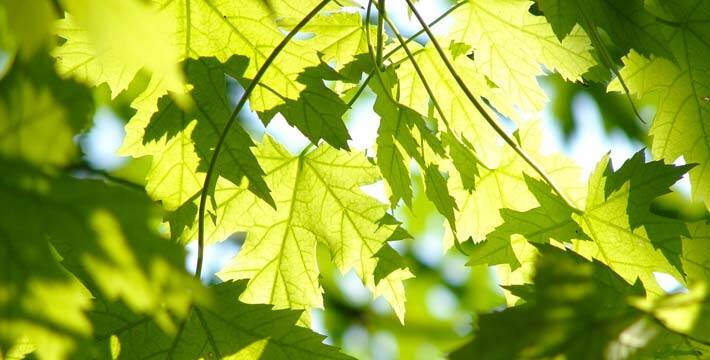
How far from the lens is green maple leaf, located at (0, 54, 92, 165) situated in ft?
2.30

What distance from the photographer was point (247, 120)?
4.16m

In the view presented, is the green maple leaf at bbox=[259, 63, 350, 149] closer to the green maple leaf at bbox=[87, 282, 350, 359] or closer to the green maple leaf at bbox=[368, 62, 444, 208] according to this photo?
the green maple leaf at bbox=[368, 62, 444, 208]

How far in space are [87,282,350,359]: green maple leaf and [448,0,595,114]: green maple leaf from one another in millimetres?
693

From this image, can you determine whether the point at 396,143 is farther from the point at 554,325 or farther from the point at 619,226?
the point at 554,325

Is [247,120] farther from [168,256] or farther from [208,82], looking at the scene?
[168,256]

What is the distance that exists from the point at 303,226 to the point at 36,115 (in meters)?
1.04

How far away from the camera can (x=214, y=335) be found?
1312 mm

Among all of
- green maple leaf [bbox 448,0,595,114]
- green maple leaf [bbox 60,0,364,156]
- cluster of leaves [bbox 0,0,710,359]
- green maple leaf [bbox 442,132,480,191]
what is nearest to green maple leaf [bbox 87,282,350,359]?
cluster of leaves [bbox 0,0,710,359]

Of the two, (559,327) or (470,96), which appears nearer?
(559,327)

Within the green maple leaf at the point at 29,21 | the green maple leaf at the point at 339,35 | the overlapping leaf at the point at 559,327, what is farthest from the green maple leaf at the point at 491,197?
the green maple leaf at the point at 29,21

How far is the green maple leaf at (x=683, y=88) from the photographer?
5.24ft

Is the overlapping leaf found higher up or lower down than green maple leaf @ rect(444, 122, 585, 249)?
lower down

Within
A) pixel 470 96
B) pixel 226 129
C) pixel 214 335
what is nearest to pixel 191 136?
pixel 226 129

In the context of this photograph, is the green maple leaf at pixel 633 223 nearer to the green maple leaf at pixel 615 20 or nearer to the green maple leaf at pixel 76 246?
the green maple leaf at pixel 615 20
